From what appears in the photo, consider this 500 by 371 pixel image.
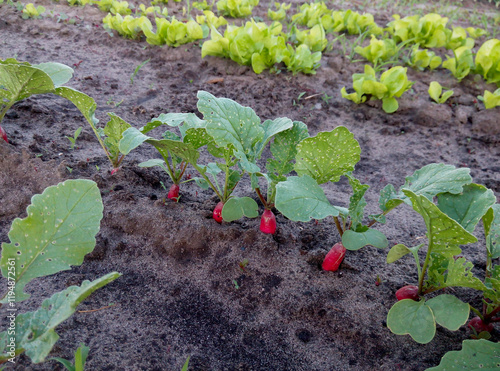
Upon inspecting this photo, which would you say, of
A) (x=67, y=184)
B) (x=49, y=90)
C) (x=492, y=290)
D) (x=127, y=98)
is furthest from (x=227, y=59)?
(x=492, y=290)

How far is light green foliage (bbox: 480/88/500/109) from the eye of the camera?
2.87 meters

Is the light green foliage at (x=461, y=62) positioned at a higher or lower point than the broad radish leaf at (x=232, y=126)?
lower

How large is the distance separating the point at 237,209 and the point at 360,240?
20.2 inches

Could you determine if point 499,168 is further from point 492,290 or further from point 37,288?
point 37,288

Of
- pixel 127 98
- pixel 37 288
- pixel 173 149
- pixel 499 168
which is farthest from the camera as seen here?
pixel 127 98

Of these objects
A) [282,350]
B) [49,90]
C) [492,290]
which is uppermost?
[49,90]

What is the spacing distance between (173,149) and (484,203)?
119 cm

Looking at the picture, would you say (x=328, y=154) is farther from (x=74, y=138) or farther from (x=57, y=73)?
(x=74, y=138)

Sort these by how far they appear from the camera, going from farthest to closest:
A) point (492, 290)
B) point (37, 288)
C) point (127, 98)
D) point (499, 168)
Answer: point (127, 98) < point (499, 168) < point (37, 288) < point (492, 290)

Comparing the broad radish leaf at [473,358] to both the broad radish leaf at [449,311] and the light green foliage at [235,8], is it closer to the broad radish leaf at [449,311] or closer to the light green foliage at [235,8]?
the broad radish leaf at [449,311]

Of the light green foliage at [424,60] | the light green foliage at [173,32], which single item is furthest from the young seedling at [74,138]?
the light green foliage at [424,60]

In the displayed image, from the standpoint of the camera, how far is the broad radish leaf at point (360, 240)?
130cm

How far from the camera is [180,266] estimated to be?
1.61m

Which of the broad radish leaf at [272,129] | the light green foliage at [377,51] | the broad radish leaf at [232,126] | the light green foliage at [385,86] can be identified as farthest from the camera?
the light green foliage at [377,51]
